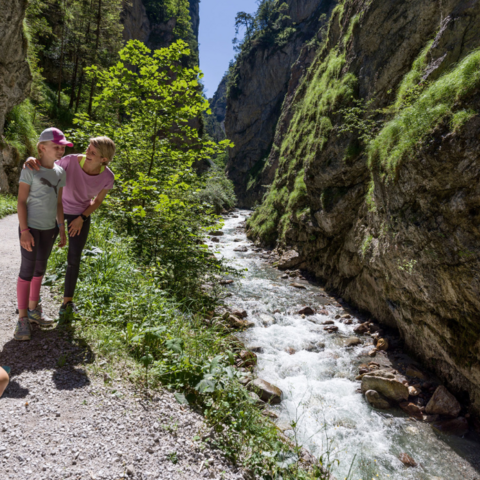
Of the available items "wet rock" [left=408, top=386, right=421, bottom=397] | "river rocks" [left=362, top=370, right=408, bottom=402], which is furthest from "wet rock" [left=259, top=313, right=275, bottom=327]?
"wet rock" [left=408, top=386, right=421, bottom=397]

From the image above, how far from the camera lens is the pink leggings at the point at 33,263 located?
10.5 ft

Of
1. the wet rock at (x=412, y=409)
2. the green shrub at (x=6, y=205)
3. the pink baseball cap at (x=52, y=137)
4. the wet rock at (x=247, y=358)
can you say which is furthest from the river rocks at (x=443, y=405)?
the green shrub at (x=6, y=205)

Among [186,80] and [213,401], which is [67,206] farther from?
[186,80]

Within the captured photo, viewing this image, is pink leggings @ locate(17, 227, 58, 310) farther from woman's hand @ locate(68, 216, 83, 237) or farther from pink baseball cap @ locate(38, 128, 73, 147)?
pink baseball cap @ locate(38, 128, 73, 147)

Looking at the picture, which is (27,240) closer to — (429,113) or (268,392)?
(268,392)

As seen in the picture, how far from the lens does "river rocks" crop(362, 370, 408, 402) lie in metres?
5.88

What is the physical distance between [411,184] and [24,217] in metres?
7.18

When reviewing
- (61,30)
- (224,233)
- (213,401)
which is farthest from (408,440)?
(61,30)

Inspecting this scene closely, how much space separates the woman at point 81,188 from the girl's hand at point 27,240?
1.39 feet

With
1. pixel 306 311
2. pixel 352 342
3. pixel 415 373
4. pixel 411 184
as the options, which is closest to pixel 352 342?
pixel 352 342

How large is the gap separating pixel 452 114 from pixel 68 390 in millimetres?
7380

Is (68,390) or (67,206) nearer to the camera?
(68,390)

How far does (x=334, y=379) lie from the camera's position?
6570 mm

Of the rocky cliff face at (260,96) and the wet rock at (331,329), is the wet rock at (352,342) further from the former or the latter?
the rocky cliff face at (260,96)
